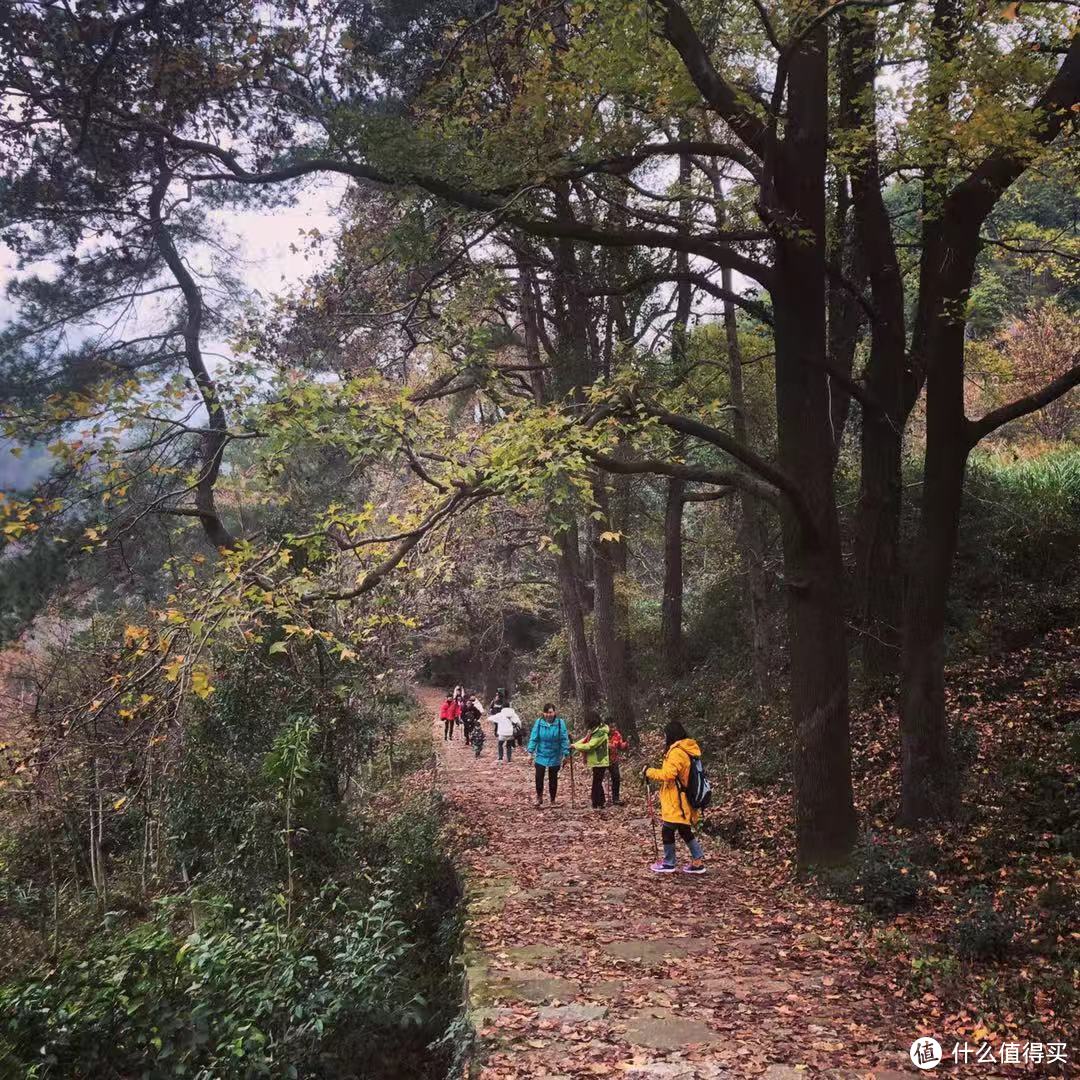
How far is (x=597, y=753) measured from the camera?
40.8 feet

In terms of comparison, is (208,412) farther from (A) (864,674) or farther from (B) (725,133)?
(B) (725,133)

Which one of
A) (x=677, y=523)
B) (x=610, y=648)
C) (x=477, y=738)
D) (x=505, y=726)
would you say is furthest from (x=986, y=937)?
(x=477, y=738)

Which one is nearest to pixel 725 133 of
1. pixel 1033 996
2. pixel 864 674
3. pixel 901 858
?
pixel 864 674

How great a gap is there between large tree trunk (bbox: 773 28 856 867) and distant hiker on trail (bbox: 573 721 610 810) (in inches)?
166

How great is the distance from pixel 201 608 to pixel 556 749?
766cm

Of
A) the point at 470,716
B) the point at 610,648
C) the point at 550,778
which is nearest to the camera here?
the point at 550,778

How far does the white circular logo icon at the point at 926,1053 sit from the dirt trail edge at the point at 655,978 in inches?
2.6

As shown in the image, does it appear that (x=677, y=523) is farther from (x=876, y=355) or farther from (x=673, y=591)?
(x=876, y=355)

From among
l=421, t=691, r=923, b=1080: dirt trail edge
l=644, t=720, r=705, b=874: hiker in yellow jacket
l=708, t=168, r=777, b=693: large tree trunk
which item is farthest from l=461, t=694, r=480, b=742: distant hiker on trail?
l=644, t=720, r=705, b=874: hiker in yellow jacket

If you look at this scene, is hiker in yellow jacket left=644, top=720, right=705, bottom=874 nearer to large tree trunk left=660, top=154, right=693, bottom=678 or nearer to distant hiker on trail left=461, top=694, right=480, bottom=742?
large tree trunk left=660, top=154, right=693, bottom=678

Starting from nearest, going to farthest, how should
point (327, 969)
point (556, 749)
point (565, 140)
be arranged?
point (327, 969), point (565, 140), point (556, 749)

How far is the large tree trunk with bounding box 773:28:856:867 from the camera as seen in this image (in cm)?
809

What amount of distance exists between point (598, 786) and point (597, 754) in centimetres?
61

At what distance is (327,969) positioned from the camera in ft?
21.6
